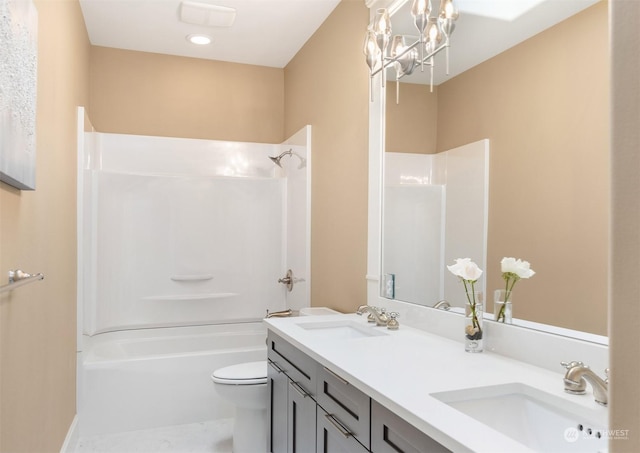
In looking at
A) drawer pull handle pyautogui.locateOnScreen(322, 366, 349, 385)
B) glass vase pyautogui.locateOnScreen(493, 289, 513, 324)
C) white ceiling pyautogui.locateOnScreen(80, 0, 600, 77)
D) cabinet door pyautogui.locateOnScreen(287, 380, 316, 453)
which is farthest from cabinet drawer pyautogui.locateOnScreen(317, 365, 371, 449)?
white ceiling pyautogui.locateOnScreen(80, 0, 600, 77)

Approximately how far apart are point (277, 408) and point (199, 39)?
9.04 ft

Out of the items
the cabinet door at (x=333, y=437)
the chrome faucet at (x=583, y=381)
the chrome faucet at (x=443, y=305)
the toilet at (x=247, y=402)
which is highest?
the chrome faucet at (x=443, y=305)

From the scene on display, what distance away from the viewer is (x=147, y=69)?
3967mm

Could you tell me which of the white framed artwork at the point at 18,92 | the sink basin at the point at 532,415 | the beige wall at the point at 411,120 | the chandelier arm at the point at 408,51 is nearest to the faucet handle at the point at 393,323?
the beige wall at the point at 411,120

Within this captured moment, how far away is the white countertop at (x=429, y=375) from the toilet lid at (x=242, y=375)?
709 millimetres

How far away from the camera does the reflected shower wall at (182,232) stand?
3730 millimetres

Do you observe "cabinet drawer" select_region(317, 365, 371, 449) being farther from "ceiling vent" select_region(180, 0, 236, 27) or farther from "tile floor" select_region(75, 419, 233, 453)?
"ceiling vent" select_region(180, 0, 236, 27)

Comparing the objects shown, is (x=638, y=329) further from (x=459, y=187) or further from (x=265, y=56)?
(x=265, y=56)

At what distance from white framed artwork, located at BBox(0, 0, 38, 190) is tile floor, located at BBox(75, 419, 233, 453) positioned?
6.19 ft

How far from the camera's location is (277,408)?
7.45 ft

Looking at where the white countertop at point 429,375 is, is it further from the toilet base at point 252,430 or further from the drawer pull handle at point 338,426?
the toilet base at point 252,430

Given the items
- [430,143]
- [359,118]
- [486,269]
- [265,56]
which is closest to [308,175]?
[359,118]

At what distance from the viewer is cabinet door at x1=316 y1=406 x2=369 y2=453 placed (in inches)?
56.7

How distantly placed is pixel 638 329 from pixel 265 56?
3865mm
